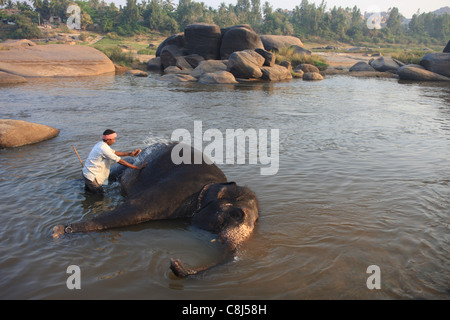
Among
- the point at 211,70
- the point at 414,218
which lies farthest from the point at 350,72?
the point at 414,218

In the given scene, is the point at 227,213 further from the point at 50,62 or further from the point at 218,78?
the point at 50,62

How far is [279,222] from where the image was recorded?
5.37m

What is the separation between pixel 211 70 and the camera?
80.0ft

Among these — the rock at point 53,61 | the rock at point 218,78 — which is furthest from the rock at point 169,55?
the rock at point 218,78

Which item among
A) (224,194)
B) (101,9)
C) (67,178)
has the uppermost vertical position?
(101,9)

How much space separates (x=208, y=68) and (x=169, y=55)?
590 centimetres

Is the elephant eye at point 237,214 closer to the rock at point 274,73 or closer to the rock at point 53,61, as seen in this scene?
the rock at point 53,61

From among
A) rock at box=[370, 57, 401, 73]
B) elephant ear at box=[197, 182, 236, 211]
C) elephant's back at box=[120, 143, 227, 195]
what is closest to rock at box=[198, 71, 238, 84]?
rock at box=[370, 57, 401, 73]

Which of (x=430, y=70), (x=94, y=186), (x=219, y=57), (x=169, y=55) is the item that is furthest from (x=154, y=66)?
(x=94, y=186)

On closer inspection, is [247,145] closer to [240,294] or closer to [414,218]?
[414,218]

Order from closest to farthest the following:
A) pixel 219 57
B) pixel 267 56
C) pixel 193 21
Answer: pixel 267 56, pixel 219 57, pixel 193 21
